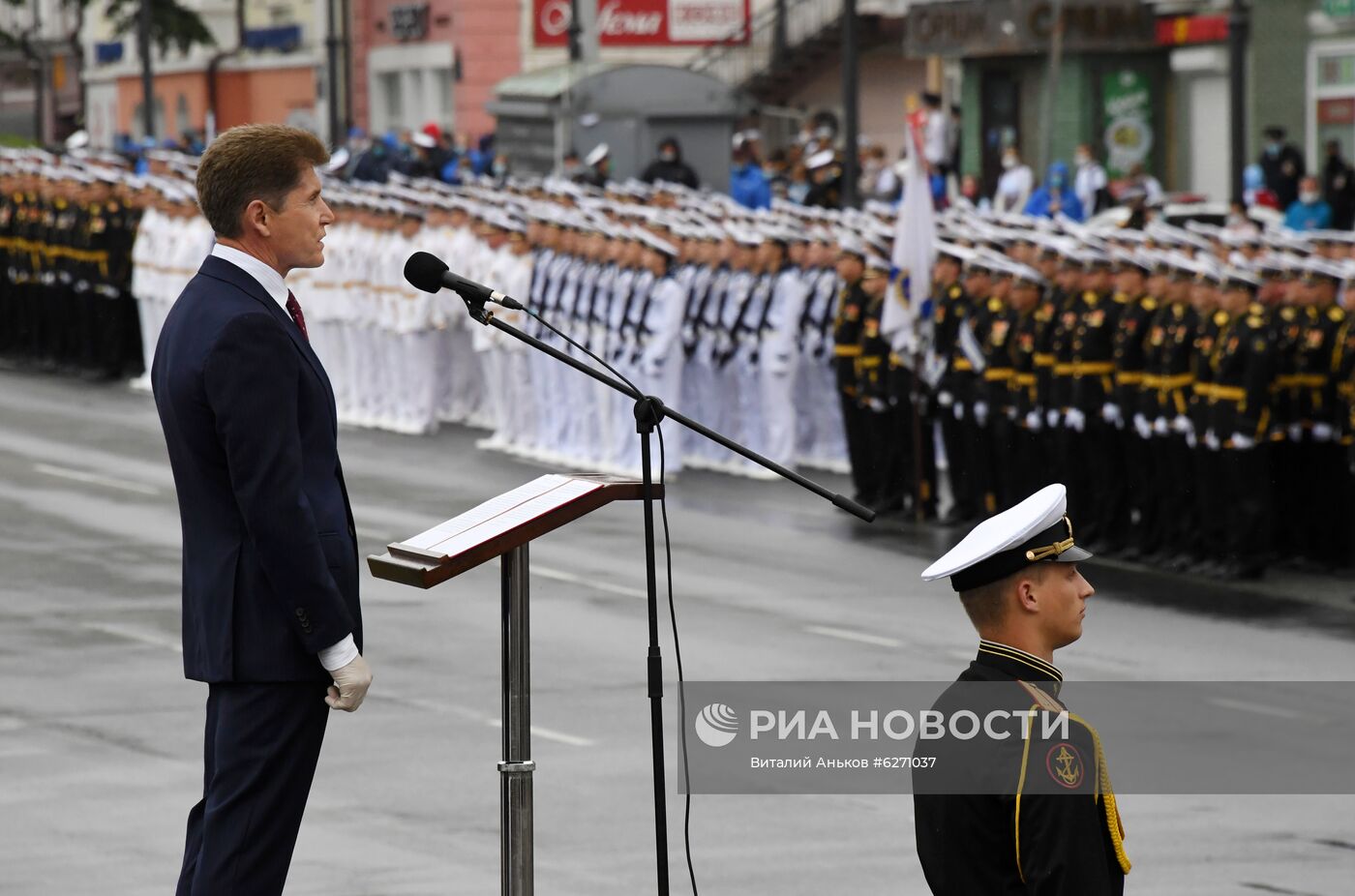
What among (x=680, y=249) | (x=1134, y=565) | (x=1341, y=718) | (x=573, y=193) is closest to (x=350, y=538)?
(x=1341, y=718)

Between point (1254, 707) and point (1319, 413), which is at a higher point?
point (1319, 413)

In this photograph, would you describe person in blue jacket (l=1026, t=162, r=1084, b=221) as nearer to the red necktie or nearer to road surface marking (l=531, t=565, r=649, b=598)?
→ road surface marking (l=531, t=565, r=649, b=598)

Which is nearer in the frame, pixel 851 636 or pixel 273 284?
pixel 273 284

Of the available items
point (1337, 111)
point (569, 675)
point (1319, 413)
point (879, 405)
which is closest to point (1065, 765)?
point (569, 675)

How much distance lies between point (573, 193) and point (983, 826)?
20617 mm

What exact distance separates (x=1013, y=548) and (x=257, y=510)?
174 cm

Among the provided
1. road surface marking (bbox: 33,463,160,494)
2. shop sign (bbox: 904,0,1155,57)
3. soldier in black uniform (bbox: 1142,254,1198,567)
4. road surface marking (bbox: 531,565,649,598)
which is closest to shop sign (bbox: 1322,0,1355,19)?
shop sign (bbox: 904,0,1155,57)

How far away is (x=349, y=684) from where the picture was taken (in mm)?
5680

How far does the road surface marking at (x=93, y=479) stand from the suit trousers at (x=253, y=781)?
1510 centimetres

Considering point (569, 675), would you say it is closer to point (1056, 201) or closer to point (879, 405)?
point (879, 405)


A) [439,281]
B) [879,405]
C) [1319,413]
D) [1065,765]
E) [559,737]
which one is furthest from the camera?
[879,405]

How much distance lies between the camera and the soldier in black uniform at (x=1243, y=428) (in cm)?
1620

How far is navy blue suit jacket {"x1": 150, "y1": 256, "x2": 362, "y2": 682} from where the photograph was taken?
5574mm

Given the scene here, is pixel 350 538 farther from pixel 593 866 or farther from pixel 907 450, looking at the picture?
pixel 907 450
